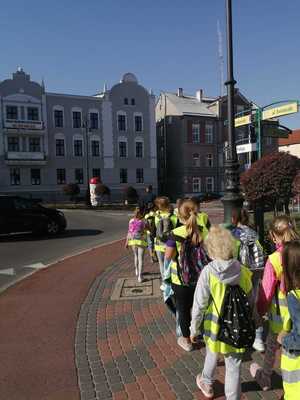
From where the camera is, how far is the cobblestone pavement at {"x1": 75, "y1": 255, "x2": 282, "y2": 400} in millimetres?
3404

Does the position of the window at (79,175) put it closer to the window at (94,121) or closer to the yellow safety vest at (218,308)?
the window at (94,121)

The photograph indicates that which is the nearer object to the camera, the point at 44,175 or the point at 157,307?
the point at 157,307

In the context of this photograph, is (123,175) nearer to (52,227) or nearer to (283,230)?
(52,227)

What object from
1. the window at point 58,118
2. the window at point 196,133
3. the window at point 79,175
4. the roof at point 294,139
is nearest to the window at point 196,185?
the window at point 196,133

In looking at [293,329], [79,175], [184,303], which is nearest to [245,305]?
[293,329]

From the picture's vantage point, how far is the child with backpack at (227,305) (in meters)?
2.81

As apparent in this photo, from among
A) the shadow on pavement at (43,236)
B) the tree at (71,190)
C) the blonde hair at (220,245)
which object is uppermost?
the tree at (71,190)

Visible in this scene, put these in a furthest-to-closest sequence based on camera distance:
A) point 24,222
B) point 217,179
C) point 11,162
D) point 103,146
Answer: point 217,179, point 103,146, point 11,162, point 24,222

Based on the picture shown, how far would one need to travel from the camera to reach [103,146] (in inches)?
1857

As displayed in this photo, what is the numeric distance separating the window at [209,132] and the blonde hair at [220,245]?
49.6 metres

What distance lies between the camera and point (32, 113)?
43312 mm

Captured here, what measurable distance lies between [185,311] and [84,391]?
1.33 m

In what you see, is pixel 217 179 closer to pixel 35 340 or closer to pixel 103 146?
pixel 103 146

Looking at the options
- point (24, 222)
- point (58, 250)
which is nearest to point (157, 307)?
point (58, 250)
